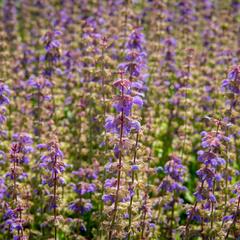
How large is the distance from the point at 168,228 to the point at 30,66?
5879 mm

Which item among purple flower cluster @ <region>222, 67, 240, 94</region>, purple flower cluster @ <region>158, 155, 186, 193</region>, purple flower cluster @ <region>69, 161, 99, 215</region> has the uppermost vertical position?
purple flower cluster @ <region>222, 67, 240, 94</region>

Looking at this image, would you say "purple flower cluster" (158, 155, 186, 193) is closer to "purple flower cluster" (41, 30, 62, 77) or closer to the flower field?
the flower field

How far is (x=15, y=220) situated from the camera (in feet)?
20.5

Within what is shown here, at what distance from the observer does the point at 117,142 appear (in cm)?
565

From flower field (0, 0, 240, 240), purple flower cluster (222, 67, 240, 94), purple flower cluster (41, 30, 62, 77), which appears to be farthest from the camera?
purple flower cluster (41, 30, 62, 77)

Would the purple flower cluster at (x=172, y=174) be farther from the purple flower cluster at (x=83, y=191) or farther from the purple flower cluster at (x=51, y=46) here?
the purple flower cluster at (x=51, y=46)

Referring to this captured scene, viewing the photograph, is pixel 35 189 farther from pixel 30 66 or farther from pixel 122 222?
Answer: pixel 30 66

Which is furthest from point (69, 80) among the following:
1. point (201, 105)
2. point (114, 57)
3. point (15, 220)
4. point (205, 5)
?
point (205, 5)

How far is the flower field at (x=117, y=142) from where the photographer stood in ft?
20.4

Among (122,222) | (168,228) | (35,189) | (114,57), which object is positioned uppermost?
(114,57)

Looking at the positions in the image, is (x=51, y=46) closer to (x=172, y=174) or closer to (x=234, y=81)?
(x=172, y=174)

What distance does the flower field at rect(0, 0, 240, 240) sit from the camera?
621 centimetres

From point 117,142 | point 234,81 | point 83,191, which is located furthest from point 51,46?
point 117,142

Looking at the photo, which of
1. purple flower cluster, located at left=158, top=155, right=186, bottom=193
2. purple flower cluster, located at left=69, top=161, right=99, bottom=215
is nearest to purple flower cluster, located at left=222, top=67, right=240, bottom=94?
purple flower cluster, located at left=158, top=155, right=186, bottom=193
